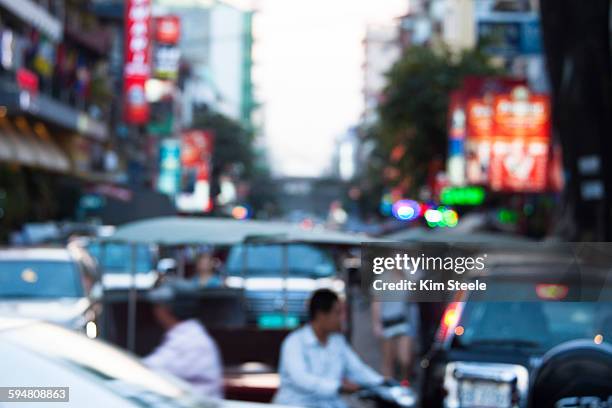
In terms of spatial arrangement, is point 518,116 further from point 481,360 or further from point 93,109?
point 93,109

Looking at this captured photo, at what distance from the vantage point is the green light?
40156 mm

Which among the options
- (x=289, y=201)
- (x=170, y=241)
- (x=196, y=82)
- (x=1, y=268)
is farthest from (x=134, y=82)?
(x=289, y=201)

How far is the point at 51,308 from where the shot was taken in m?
12.9

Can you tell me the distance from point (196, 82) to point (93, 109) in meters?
56.6

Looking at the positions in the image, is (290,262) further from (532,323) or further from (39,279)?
(532,323)

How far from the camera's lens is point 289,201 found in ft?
649

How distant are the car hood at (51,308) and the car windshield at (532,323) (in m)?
5.45

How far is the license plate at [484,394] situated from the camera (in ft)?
24.2

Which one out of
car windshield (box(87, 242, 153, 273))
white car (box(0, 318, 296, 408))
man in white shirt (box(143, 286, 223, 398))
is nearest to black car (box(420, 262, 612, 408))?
man in white shirt (box(143, 286, 223, 398))

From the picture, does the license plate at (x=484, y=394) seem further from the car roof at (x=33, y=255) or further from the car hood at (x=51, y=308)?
the car roof at (x=33, y=255)

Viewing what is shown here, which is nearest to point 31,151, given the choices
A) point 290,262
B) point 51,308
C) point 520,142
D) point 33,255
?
point 520,142

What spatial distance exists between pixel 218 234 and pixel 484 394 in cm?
328

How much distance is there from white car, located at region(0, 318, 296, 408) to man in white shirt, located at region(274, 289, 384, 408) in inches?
68.2

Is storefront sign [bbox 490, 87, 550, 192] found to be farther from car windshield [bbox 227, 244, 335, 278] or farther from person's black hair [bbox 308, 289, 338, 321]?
person's black hair [bbox 308, 289, 338, 321]
